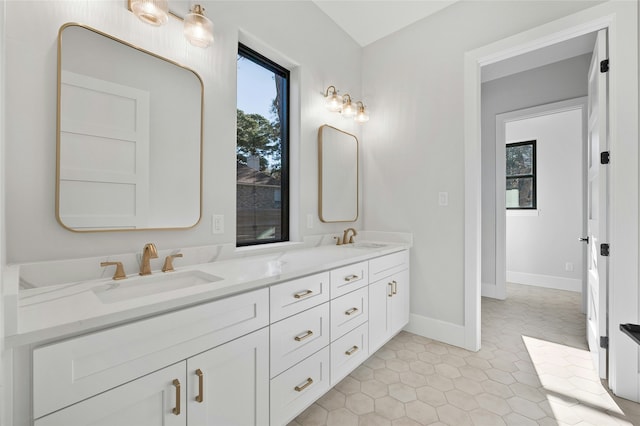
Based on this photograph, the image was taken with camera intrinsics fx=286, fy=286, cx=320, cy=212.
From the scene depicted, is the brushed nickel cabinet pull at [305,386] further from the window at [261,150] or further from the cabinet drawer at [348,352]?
the window at [261,150]

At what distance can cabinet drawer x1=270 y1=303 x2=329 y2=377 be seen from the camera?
1.31 m

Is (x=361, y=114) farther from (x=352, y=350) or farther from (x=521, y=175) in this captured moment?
(x=521, y=175)

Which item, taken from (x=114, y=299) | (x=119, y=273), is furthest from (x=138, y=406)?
(x=119, y=273)

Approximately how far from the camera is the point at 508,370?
79.4 inches

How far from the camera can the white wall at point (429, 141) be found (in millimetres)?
2361

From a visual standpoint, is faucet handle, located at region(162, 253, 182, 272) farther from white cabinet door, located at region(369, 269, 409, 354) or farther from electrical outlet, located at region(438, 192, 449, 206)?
electrical outlet, located at region(438, 192, 449, 206)

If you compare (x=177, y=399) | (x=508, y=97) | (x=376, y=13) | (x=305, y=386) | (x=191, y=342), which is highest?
A: (x=376, y=13)

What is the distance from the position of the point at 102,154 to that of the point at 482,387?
2475 millimetres

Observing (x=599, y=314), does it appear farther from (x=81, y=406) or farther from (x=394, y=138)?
(x=81, y=406)

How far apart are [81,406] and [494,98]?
4.55 m

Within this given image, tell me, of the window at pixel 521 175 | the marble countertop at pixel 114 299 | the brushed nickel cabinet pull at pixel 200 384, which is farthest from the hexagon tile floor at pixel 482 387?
the window at pixel 521 175

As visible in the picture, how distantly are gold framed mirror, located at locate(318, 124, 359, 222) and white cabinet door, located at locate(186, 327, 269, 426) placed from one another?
1395 millimetres

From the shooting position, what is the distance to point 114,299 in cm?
114

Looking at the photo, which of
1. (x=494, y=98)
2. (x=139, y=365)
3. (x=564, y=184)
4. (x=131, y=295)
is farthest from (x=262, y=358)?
(x=564, y=184)
